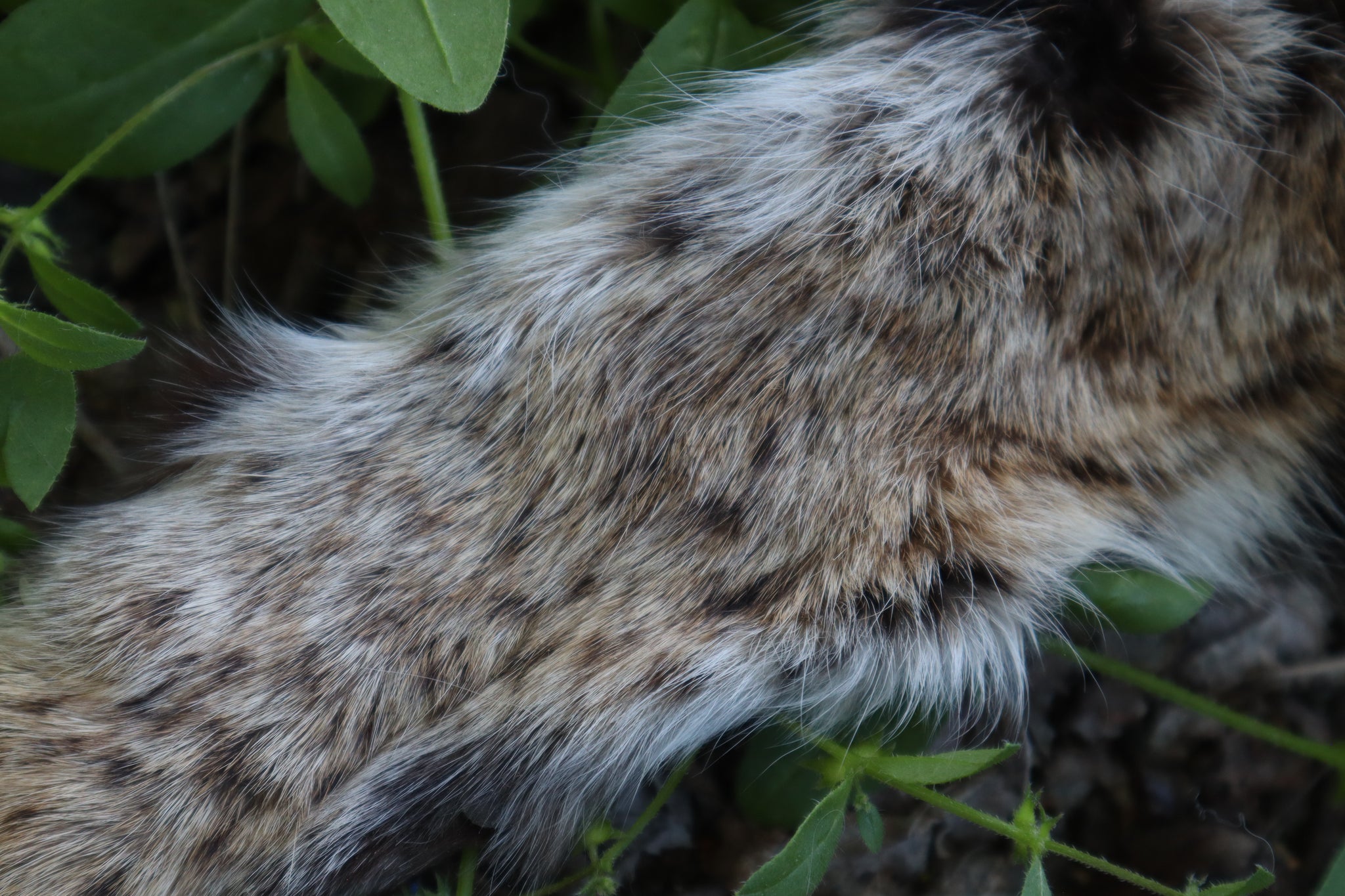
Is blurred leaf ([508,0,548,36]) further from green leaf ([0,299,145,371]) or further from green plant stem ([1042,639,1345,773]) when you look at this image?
green plant stem ([1042,639,1345,773])

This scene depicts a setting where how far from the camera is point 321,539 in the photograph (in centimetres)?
131

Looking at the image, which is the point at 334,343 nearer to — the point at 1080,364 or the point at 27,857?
the point at 27,857

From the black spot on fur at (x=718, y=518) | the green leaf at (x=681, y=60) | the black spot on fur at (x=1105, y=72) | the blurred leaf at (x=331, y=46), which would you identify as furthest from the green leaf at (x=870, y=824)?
the blurred leaf at (x=331, y=46)

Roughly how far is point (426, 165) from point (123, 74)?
1.40 feet

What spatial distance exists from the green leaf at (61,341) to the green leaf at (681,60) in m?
0.69

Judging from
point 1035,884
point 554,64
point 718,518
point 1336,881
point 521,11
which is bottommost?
point 1336,881

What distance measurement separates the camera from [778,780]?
157 cm

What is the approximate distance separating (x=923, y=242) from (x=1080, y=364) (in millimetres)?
253

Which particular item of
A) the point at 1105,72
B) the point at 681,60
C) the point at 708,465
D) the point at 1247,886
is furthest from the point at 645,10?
the point at 1247,886

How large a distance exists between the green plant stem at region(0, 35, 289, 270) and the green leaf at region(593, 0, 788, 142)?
511 millimetres

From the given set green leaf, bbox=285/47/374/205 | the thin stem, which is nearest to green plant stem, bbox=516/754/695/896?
the thin stem

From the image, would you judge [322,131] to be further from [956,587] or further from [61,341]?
[956,587]

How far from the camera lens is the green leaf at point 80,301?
4.62ft

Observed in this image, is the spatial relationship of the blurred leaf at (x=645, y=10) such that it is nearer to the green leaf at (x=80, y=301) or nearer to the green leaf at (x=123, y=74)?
the green leaf at (x=123, y=74)
